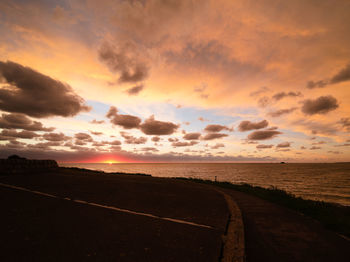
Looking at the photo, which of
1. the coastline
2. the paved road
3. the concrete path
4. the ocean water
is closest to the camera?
the paved road

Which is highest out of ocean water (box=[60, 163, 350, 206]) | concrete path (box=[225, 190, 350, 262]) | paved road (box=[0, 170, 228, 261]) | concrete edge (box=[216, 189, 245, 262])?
paved road (box=[0, 170, 228, 261])

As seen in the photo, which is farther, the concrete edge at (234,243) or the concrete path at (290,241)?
the concrete path at (290,241)

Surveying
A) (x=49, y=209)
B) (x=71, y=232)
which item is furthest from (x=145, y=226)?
(x=49, y=209)

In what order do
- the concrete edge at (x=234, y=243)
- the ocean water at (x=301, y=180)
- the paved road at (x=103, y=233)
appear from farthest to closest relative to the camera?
the ocean water at (x=301, y=180) < the concrete edge at (x=234, y=243) < the paved road at (x=103, y=233)

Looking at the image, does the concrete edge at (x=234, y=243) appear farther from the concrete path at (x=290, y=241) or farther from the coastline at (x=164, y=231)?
the concrete path at (x=290, y=241)

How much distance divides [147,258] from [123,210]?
3.21 metres

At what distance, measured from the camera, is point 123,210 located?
6.04 metres

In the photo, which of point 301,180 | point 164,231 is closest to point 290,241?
point 164,231

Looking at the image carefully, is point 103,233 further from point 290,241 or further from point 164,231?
point 290,241

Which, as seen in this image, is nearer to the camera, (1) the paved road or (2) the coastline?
(1) the paved road

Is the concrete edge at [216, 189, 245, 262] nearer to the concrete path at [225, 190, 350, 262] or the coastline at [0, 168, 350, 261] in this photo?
the coastline at [0, 168, 350, 261]

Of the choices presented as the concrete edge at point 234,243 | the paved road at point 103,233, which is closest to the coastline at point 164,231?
the paved road at point 103,233

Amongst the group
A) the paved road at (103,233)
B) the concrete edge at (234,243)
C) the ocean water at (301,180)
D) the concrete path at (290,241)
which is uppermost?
the paved road at (103,233)

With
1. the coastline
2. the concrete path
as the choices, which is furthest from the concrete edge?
the concrete path
